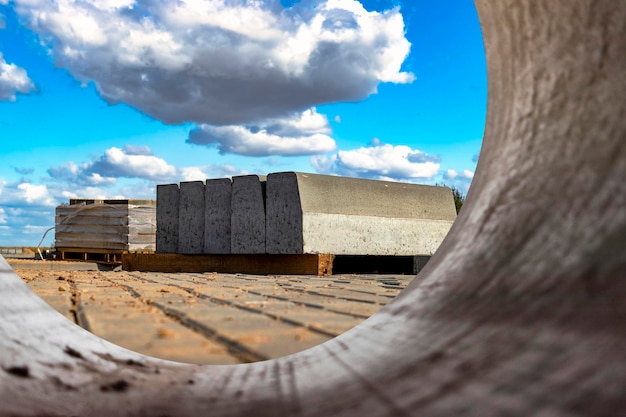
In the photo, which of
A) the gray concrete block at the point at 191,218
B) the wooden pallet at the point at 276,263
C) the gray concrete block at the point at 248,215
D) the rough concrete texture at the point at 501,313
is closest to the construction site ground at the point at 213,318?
the rough concrete texture at the point at 501,313

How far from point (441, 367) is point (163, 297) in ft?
10.7

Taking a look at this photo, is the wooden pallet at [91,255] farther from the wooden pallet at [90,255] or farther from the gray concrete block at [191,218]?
the gray concrete block at [191,218]

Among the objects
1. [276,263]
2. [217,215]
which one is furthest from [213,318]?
[217,215]

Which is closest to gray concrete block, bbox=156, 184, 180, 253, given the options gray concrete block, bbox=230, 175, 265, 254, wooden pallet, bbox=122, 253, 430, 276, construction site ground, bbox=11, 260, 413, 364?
wooden pallet, bbox=122, 253, 430, 276

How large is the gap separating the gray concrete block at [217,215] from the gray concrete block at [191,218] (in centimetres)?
21

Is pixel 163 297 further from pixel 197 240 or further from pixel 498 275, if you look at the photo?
pixel 197 240

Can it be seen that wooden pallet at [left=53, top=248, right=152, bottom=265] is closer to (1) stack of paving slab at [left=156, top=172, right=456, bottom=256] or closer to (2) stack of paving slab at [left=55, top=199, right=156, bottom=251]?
(2) stack of paving slab at [left=55, top=199, right=156, bottom=251]

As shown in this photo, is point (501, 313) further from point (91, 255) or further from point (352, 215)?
point (91, 255)

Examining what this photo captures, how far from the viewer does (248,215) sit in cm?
948

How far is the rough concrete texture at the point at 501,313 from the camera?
Answer: 0.71m

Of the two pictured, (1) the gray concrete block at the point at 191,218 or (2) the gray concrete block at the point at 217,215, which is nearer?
(2) the gray concrete block at the point at 217,215

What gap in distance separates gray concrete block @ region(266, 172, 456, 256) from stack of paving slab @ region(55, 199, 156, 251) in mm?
4848

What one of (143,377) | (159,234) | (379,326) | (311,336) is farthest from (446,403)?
(159,234)

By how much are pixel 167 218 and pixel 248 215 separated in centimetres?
231
